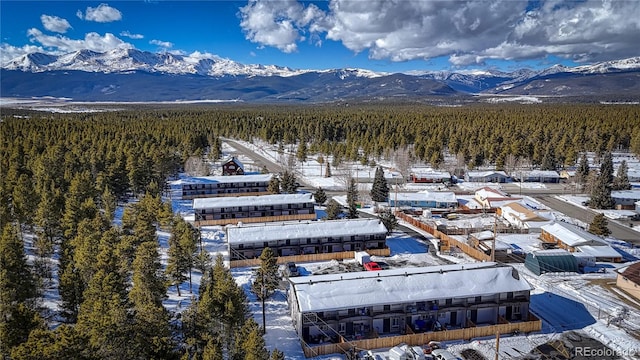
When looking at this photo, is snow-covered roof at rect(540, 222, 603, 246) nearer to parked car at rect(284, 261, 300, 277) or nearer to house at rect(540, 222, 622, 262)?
house at rect(540, 222, 622, 262)

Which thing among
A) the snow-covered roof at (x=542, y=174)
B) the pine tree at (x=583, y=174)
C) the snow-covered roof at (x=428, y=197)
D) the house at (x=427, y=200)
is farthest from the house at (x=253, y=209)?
the pine tree at (x=583, y=174)

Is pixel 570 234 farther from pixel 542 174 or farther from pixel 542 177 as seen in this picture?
pixel 542 174

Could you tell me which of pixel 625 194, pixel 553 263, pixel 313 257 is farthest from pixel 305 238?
pixel 625 194

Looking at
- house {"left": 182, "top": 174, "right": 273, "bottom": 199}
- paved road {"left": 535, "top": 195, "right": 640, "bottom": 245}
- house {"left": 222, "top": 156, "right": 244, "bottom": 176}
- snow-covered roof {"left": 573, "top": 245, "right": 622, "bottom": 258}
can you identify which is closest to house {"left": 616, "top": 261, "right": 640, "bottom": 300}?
snow-covered roof {"left": 573, "top": 245, "right": 622, "bottom": 258}

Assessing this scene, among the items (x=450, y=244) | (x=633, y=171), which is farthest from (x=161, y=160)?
(x=633, y=171)

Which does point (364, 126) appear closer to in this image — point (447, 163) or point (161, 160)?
point (447, 163)

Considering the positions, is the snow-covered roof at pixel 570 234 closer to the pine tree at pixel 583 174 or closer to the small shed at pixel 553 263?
the small shed at pixel 553 263
